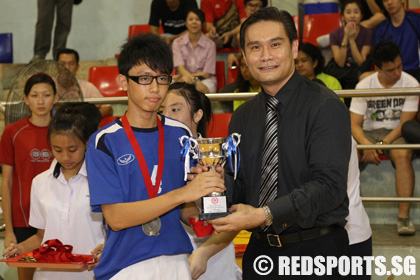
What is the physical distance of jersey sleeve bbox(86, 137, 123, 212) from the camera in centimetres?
212

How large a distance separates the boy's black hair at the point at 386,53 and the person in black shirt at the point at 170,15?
120 inches

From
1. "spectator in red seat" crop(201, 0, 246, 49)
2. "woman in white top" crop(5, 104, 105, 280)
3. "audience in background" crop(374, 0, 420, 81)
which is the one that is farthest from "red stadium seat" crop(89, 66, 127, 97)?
"woman in white top" crop(5, 104, 105, 280)

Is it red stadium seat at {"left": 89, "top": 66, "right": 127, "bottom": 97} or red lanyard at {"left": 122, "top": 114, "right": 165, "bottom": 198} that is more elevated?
red stadium seat at {"left": 89, "top": 66, "right": 127, "bottom": 97}

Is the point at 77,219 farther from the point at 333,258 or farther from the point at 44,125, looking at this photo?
the point at 333,258

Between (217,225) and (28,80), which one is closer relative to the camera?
(217,225)

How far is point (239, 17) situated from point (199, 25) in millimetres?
793

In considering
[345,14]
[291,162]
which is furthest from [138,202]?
[345,14]

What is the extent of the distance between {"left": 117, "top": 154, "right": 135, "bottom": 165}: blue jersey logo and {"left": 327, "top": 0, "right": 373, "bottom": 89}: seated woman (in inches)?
169

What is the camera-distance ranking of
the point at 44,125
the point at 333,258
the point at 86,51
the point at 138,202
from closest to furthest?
the point at 138,202 < the point at 333,258 < the point at 44,125 < the point at 86,51

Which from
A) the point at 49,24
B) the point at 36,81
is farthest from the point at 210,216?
the point at 49,24

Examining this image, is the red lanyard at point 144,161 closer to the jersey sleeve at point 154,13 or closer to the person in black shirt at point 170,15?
the person in black shirt at point 170,15

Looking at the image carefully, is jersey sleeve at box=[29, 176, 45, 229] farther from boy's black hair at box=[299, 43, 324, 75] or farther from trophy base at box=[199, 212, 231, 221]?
boy's black hair at box=[299, 43, 324, 75]

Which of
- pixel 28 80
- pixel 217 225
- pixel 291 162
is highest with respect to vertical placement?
pixel 28 80

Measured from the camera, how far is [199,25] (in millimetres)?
6863
